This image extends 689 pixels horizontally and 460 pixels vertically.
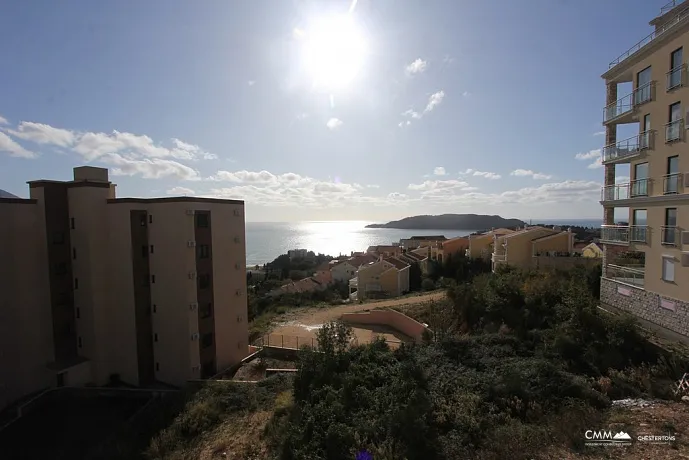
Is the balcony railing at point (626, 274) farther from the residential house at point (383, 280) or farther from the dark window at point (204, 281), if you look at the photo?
the residential house at point (383, 280)

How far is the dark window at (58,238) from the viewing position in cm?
1483

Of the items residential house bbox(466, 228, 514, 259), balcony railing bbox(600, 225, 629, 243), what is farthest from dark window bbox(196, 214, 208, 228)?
residential house bbox(466, 228, 514, 259)

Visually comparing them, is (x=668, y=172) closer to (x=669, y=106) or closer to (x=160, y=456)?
(x=669, y=106)

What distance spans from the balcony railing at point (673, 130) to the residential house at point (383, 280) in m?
23.2

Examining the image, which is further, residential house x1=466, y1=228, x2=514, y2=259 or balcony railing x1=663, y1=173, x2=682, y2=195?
residential house x1=466, y1=228, x2=514, y2=259

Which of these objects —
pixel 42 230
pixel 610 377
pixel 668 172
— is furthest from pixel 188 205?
pixel 668 172

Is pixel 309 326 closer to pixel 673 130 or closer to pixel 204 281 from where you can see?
pixel 204 281

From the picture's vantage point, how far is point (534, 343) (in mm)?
10289

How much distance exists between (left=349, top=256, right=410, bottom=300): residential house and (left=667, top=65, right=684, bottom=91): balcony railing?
23.8 m

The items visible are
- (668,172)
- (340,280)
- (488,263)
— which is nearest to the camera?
(668,172)

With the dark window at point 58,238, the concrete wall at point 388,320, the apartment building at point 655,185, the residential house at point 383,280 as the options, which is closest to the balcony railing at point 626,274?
the apartment building at point 655,185

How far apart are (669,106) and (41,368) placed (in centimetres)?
2498

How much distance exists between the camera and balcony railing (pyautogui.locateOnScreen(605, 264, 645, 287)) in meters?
12.4

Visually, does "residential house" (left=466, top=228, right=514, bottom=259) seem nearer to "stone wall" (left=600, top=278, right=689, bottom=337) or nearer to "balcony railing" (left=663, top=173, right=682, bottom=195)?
"stone wall" (left=600, top=278, right=689, bottom=337)
